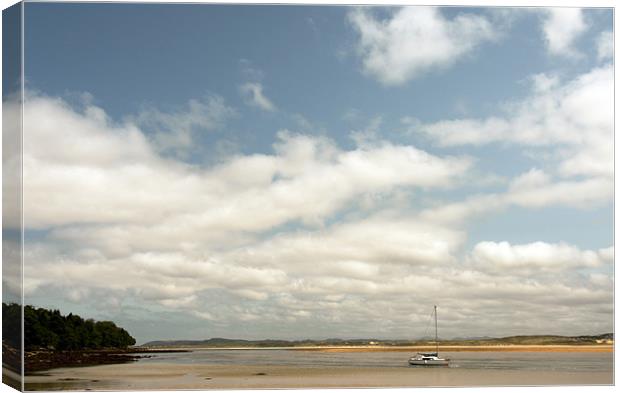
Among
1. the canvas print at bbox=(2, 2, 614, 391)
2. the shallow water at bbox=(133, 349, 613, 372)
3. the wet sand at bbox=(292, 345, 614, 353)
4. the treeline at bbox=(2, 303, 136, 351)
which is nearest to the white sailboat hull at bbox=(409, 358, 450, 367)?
the shallow water at bbox=(133, 349, 613, 372)

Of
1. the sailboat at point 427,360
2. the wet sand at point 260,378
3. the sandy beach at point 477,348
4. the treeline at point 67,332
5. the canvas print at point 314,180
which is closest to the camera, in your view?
the wet sand at point 260,378

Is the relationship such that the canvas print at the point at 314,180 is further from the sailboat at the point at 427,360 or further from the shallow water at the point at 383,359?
the sailboat at the point at 427,360

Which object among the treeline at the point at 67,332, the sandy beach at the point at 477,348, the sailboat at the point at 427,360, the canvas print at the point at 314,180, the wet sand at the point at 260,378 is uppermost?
the canvas print at the point at 314,180

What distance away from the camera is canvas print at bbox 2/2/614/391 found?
60.7 feet

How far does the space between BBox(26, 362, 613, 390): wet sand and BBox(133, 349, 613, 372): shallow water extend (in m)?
0.18

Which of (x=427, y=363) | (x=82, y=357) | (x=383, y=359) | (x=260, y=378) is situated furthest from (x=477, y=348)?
(x=82, y=357)

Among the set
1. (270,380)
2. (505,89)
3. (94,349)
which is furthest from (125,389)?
(505,89)

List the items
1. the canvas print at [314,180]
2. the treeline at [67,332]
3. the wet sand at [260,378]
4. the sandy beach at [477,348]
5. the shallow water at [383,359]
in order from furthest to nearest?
the sandy beach at [477,348], the shallow water at [383,359], the treeline at [67,332], the canvas print at [314,180], the wet sand at [260,378]

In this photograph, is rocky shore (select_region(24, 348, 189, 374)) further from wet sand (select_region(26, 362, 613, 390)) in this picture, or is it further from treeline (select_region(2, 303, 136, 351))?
wet sand (select_region(26, 362, 613, 390))

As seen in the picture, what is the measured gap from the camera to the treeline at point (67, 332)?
19258mm

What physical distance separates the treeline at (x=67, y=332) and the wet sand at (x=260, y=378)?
68 centimetres

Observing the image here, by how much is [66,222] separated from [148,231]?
4.88ft

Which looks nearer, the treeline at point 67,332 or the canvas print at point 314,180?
the canvas print at point 314,180

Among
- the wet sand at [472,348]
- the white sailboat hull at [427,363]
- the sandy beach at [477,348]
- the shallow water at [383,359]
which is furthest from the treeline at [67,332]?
the white sailboat hull at [427,363]
